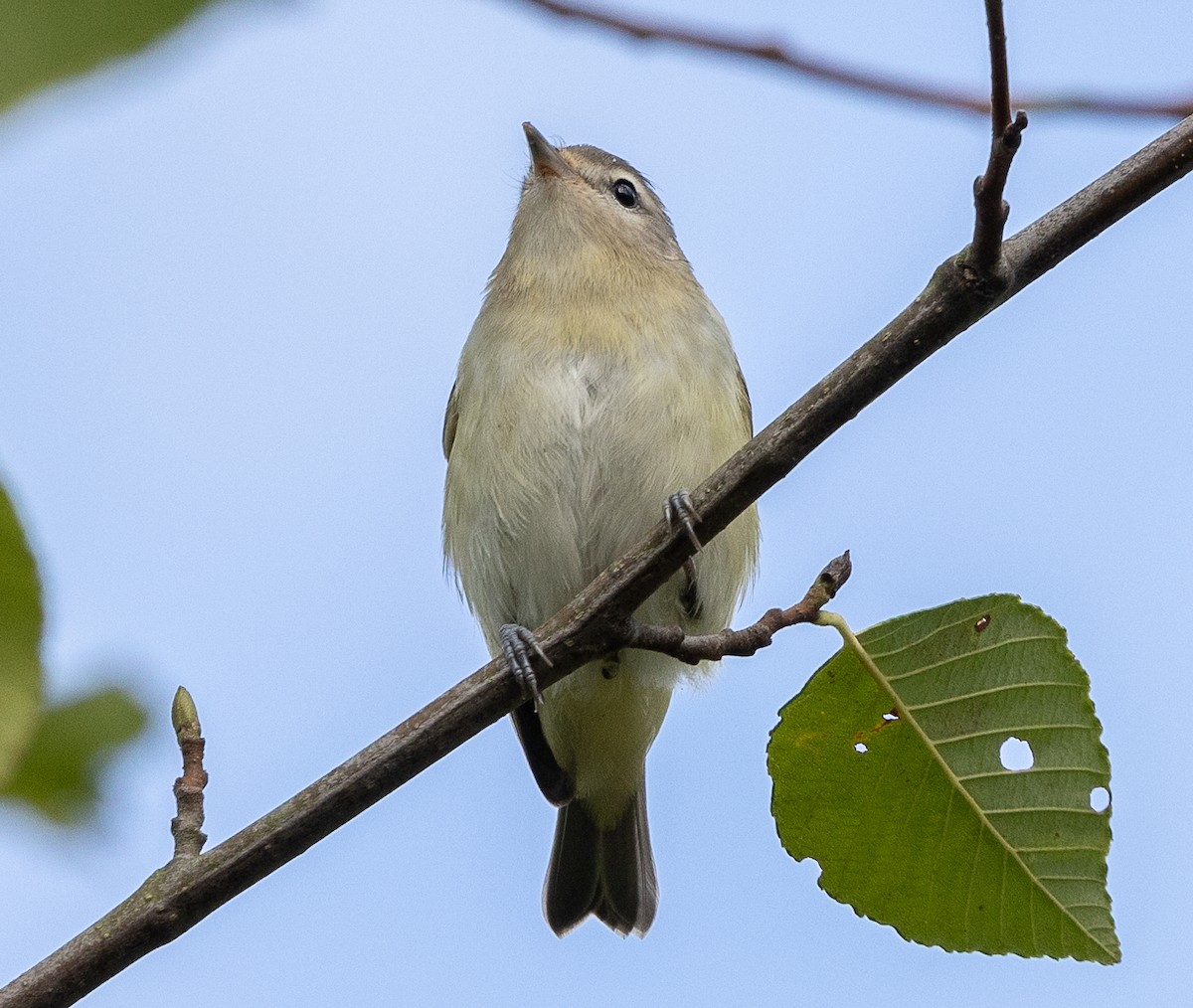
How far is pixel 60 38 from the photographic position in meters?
0.77

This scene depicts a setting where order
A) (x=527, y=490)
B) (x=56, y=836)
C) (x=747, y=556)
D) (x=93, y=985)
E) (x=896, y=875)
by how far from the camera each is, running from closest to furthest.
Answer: (x=56, y=836)
(x=93, y=985)
(x=896, y=875)
(x=527, y=490)
(x=747, y=556)

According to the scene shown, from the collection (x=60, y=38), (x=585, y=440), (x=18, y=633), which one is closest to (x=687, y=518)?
(x=18, y=633)

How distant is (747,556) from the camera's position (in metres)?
4.70

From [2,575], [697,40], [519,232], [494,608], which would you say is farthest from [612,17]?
[519,232]

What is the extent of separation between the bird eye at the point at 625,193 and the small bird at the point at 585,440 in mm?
145

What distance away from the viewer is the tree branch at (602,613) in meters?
2.14

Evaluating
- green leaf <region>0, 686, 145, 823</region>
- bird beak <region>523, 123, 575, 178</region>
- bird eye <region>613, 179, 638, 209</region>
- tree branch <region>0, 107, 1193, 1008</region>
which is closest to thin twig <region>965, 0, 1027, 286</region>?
tree branch <region>0, 107, 1193, 1008</region>

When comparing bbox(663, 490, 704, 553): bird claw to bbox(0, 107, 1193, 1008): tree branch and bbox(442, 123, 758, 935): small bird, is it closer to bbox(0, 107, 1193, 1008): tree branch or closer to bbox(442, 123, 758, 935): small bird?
bbox(0, 107, 1193, 1008): tree branch

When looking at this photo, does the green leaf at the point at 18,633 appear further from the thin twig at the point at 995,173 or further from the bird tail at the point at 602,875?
the bird tail at the point at 602,875

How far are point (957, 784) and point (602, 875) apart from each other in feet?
10.0

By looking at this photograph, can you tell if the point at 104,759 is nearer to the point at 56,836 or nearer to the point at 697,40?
the point at 56,836

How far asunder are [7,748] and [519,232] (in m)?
4.23

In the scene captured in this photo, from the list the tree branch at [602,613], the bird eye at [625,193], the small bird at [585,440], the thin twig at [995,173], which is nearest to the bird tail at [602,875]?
the small bird at [585,440]

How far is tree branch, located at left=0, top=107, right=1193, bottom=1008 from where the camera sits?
7.02 ft
